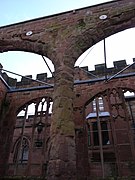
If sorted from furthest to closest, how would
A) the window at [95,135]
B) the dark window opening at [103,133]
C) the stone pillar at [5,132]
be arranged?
the dark window opening at [103,133], the window at [95,135], the stone pillar at [5,132]

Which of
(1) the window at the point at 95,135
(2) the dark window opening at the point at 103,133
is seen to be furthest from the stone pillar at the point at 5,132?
(2) the dark window opening at the point at 103,133

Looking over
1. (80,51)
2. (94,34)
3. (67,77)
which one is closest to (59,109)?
(67,77)

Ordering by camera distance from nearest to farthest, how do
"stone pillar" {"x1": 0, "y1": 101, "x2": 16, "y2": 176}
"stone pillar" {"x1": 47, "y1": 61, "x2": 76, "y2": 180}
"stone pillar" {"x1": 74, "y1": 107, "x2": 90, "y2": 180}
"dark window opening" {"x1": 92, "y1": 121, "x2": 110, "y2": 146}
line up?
"stone pillar" {"x1": 47, "y1": 61, "x2": 76, "y2": 180}, "stone pillar" {"x1": 74, "y1": 107, "x2": 90, "y2": 180}, "stone pillar" {"x1": 0, "y1": 101, "x2": 16, "y2": 176}, "dark window opening" {"x1": 92, "y1": 121, "x2": 110, "y2": 146}

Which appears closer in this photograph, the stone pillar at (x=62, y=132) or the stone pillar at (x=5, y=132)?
the stone pillar at (x=62, y=132)

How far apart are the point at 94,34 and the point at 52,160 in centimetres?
302

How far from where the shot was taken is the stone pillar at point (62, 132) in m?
2.60

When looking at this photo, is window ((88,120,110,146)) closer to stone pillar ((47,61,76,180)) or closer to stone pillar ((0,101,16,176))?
stone pillar ((0,101,16,176))

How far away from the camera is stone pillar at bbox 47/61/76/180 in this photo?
2.60 metres

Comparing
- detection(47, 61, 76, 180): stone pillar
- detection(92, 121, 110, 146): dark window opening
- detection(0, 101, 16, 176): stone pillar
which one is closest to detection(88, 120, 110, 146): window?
detection(92, 121, 110, 146): dark window opening

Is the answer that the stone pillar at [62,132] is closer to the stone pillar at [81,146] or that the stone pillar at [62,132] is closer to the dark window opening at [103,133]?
the stone pillar at [81,146]

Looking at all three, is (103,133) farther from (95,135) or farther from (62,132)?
(62,132)

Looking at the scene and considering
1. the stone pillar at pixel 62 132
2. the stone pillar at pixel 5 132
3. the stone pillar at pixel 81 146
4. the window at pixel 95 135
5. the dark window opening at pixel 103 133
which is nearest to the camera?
the stone pillar at pixel 62 132

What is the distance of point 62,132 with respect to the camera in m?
2.91

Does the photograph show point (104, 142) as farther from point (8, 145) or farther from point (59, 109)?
point (59, 109)
